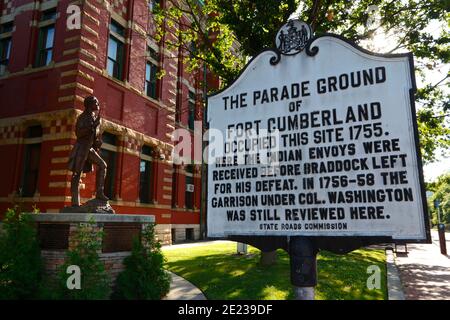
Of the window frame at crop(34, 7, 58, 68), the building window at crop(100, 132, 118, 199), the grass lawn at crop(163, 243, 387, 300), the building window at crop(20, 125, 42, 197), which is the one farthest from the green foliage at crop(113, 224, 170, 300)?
the window frame at crop(34, 7, 58, 68)

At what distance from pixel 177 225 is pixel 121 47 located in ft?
37.1

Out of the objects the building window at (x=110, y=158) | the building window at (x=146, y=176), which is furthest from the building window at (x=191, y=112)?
the building window at (x=110, y=158)

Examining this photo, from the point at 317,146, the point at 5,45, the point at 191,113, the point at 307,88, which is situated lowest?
the point at 317,146

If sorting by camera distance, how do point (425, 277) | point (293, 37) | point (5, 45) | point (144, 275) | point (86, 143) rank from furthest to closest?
point (5, 45), point (425, 277), point (86, 143), point (144, 275), point (293, 37)

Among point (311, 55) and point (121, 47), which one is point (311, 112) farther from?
point (121, 47)

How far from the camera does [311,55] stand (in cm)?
316

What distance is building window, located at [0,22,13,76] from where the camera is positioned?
669 inches

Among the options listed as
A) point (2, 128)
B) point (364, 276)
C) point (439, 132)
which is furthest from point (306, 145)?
point (2, 128)

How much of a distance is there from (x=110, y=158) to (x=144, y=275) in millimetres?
9719

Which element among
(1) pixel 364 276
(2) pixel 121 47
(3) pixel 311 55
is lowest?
(1) pixel 364 276

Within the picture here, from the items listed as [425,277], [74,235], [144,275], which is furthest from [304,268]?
[425,277]

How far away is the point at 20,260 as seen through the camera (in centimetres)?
671

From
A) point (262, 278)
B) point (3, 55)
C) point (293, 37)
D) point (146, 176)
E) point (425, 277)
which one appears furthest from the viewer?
point (146, 176)

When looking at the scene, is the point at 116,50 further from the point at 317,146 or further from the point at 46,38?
the point at 317,146
